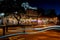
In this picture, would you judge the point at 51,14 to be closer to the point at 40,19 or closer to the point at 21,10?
the point at 40,19

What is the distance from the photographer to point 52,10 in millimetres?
63094

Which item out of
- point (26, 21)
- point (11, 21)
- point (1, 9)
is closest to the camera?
point (1, 9)

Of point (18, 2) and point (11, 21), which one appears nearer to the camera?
point (18, 2)

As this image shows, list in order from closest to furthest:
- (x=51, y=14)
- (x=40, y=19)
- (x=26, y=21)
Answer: (x=26, y=21), (x=40, y=19), (x=51, y=14)

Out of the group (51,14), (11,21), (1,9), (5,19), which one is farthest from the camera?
(51,14)

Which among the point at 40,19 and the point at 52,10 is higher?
the point at 52,10

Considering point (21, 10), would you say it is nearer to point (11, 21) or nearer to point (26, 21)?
point (11, 21)

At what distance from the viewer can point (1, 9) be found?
1919 centimetres

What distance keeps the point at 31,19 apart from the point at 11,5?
71.9 feet

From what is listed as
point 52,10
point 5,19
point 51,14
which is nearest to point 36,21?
point 5,19

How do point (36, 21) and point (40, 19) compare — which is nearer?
point (36, 21)

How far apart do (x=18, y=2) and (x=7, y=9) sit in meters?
2.58

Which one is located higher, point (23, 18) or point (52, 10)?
point (52, 10)

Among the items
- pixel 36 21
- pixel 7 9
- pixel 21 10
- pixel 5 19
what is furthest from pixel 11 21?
pixel 7 9
